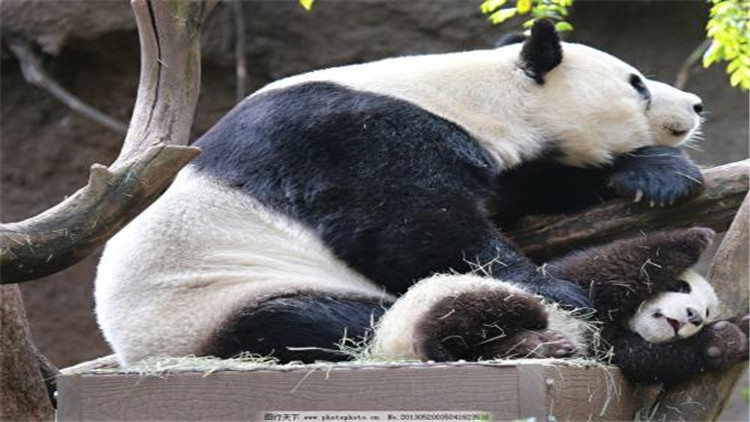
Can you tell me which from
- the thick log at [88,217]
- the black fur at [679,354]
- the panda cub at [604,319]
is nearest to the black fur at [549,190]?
the panda cub at [604,319]

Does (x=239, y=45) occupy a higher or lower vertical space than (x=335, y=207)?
higher

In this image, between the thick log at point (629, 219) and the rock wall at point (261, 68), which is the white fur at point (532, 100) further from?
the rock wall at point (261, 68)

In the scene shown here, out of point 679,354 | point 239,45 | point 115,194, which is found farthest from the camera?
point 239,45

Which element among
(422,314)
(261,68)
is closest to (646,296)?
(422,314)

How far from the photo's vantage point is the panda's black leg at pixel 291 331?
2975mm

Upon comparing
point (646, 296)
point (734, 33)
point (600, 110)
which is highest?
point (734, 33)

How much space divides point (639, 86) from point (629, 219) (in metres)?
0.59

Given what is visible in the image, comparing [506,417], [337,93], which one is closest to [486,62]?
[337,93]

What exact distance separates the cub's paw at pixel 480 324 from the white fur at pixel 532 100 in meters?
0.75

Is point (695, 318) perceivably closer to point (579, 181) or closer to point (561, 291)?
point (561, 291)

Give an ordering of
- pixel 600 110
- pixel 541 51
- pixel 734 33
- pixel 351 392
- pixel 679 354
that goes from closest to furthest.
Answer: pixel 351 392, pixel 679 354, pixel 541 51, pixel 600 110, pixel 734 33

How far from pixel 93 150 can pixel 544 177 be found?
4068 mm

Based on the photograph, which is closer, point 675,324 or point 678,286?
point 675,324

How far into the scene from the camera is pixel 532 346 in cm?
270
